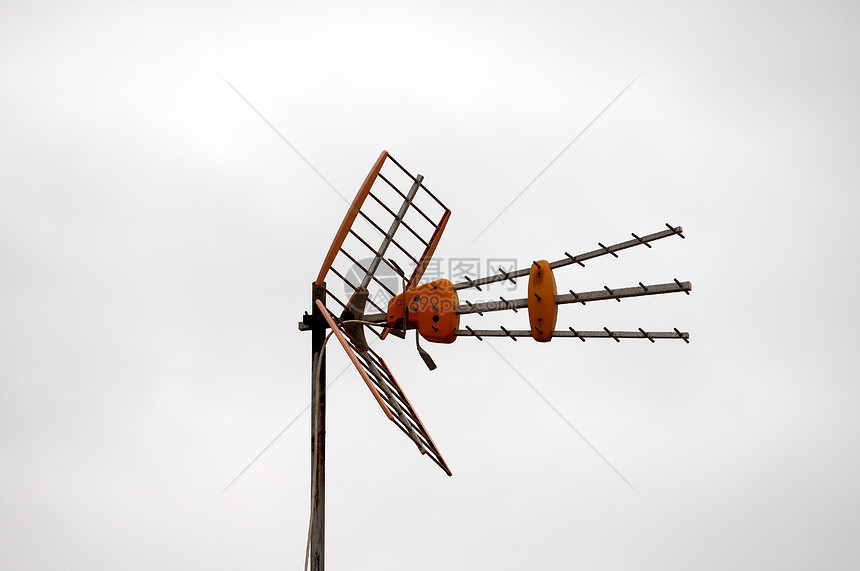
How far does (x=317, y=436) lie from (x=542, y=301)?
3.06 meters

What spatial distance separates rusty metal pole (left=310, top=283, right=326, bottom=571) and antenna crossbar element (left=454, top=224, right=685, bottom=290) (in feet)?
5.34

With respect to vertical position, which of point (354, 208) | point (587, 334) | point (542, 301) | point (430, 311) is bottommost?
point (587, 334)

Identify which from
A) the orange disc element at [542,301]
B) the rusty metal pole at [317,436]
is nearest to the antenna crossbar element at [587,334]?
the orange disc element at [542,301]

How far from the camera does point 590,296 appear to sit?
33.0ft

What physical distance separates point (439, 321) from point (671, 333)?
8.97ft

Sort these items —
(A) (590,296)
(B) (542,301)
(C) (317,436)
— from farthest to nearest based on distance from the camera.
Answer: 1. (C) (317,436)
2. (B) (542,301)
3. (A) (590,296)

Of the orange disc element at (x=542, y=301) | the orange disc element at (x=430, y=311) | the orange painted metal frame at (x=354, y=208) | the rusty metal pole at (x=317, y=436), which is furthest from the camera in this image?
the orange painted metal frame at (x=354, y=208)

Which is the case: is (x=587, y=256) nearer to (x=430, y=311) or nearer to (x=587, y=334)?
(x=587, y=334)

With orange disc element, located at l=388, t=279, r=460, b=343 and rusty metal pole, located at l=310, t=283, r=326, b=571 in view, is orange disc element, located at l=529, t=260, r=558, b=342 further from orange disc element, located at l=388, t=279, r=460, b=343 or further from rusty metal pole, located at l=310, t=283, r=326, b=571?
rusty metal pole, located at l=310, t=283, r=326, b=571

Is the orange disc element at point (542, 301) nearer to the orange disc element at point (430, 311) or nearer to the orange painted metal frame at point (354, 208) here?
the orange disc element at point (430, 311)

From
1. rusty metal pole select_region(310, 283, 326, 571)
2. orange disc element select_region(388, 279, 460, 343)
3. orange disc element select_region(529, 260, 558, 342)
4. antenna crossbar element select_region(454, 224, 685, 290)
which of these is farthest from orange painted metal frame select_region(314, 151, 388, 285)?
orange disc element select_region(529, 260, 558, 342)

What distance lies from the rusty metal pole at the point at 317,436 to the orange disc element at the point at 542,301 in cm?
258

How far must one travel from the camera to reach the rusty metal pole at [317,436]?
11609mm

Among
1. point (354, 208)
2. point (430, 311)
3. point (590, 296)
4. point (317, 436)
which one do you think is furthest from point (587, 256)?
point (317, 436)
